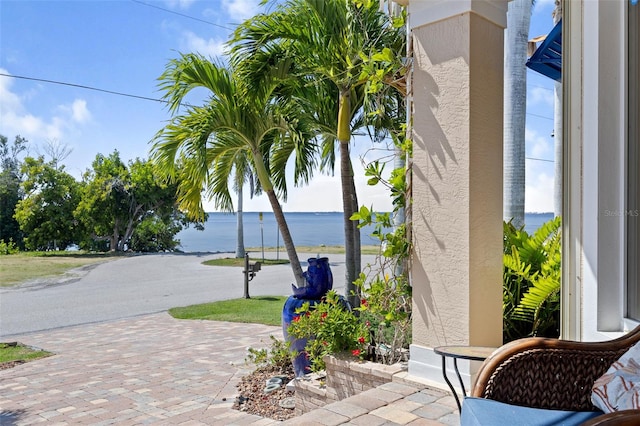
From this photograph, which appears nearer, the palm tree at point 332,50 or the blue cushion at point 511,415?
the blue cushion at point 511,415

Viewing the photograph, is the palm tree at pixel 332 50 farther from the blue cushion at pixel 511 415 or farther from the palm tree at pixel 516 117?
the blue cushion at pixel 511 415

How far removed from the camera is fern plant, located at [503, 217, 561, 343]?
314cm

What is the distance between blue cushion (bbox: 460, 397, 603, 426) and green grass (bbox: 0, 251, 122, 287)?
15.5m

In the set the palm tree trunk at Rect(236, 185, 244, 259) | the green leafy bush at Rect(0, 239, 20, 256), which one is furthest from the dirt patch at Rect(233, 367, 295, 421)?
the green leafy bush at Rect(0, 239, 20, 256)

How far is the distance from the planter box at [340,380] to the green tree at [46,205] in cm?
2312

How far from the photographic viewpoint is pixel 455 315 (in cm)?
284

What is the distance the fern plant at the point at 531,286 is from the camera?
10.3 ft

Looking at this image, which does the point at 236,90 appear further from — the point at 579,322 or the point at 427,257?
the point at 579,322

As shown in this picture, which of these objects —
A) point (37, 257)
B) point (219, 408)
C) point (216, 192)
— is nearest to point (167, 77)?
point (216, 192)

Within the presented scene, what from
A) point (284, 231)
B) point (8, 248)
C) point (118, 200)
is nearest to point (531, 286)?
point (284, 231)

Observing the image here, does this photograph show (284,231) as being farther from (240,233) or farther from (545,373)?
(240,233)

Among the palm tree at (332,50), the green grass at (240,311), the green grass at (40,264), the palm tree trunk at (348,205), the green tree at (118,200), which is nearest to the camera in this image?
the palm tree at (332,50)

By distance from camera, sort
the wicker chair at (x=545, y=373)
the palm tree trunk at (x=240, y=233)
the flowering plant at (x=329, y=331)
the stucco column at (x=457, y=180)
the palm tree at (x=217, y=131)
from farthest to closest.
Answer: the palm tree trunk at (x=240, y=233)
the palm tree at (x=217, y=131)
the flowering plant at (x=329, y=331)
the stucco column at (x=457, y=180)
the wicker chair at (x=545, y=373)

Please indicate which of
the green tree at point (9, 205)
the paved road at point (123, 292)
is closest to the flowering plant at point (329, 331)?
the paved road at point (123, 292)
